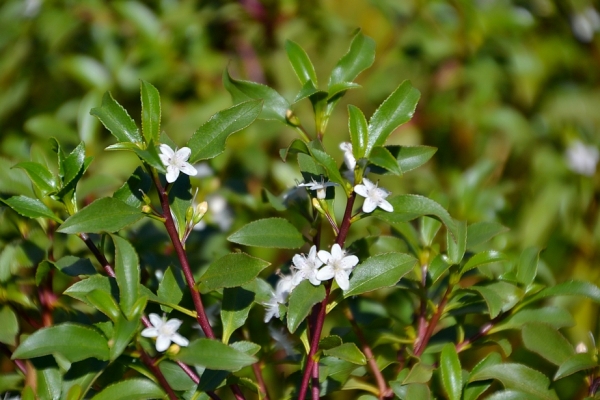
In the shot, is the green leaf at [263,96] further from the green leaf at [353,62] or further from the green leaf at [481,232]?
the green leaf at [481,232]

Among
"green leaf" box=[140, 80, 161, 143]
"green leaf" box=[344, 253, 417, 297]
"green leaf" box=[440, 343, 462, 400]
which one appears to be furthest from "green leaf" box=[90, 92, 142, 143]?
"green leaf" box=[440, 343, 462, 400]

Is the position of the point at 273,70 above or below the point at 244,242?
below

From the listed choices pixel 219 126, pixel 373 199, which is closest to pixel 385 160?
pixel 373 199

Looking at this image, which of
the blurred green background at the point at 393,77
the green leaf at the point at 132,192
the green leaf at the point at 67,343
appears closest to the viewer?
the green leaf at the point at 67,343

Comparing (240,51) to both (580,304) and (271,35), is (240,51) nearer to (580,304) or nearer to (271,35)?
(271,35)

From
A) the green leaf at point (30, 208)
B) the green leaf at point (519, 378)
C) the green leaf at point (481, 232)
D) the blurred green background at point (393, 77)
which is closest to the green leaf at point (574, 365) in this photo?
the green leaf at point (519, 378)

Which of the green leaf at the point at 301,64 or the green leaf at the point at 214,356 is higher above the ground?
the green leaf at the point at 301,64

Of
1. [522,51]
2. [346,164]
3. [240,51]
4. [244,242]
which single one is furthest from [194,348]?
[522,51]
